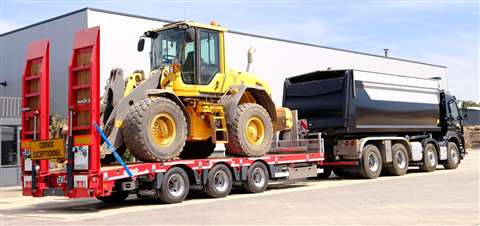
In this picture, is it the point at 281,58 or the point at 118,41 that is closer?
the point at 118,41

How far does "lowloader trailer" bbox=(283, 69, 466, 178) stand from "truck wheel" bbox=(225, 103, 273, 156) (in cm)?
242

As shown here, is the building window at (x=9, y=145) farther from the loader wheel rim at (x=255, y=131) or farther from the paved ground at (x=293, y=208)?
the loader wheel rim at (x=255, y=131)


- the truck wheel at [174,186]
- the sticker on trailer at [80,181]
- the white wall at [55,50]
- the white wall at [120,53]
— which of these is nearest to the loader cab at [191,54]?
the truck wheel at [174,186]

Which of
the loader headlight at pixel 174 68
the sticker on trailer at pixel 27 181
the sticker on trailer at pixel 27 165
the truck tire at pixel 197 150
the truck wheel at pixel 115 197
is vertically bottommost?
the truck wheel at pixel 115 197

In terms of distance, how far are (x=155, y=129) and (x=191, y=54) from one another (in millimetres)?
2238

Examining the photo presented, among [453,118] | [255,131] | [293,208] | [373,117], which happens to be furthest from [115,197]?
[453,118]

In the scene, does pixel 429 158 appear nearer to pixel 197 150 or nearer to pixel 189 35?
pixel 197 150

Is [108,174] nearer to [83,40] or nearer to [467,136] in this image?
[83,40]

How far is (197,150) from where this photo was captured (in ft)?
52.3

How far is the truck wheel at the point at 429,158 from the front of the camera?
22.1m

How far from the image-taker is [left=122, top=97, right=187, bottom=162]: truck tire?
12.8 meters

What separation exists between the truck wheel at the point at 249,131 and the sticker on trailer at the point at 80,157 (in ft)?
14.2

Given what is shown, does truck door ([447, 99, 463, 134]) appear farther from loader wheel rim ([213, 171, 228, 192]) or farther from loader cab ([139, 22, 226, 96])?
loader wheel rim ([213, 171, 228, 192])

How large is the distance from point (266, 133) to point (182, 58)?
128 inches
